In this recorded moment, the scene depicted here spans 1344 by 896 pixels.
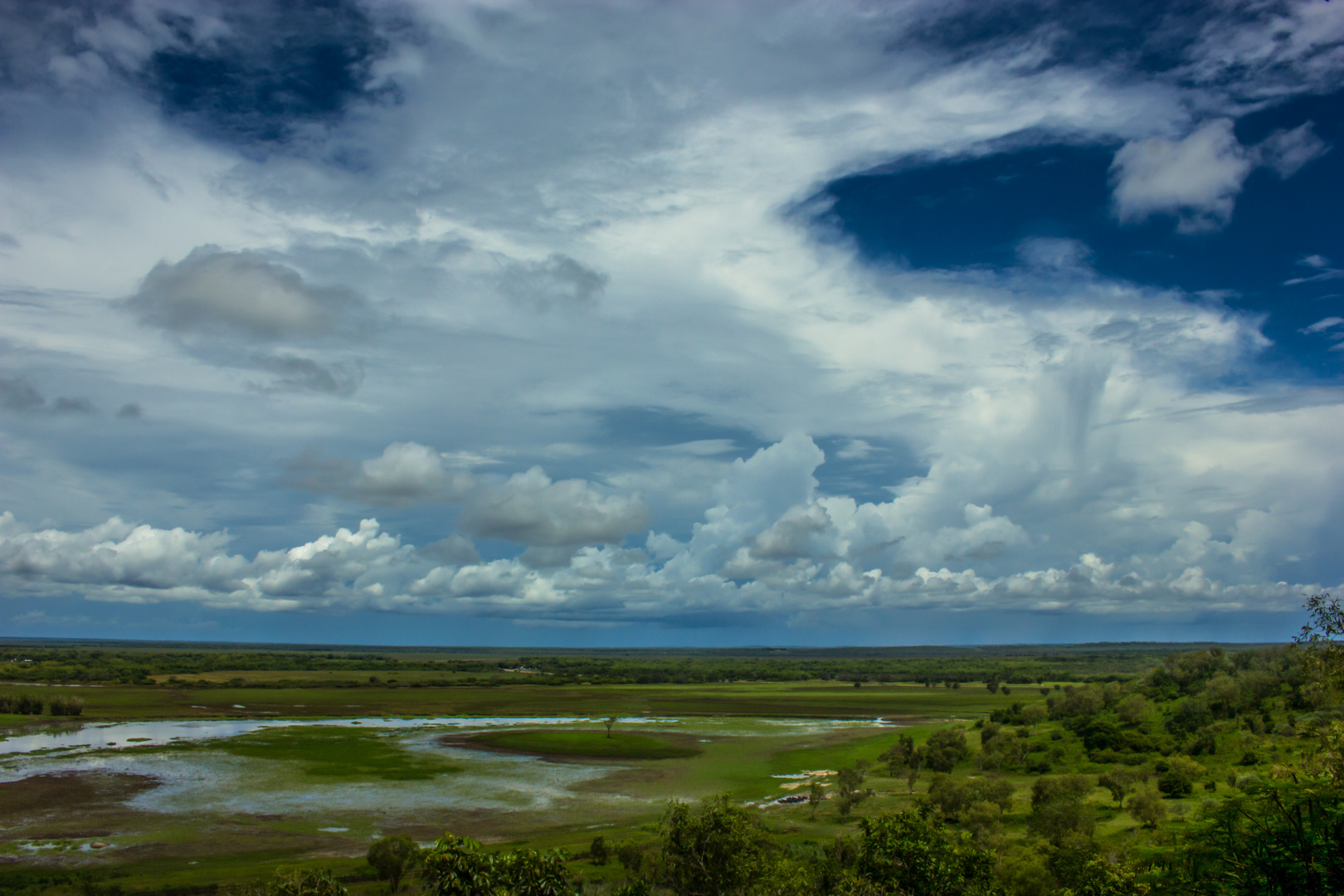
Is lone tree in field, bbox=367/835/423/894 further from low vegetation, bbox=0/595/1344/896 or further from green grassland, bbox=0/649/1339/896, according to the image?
green grassland, bbox=0/649/1339/896

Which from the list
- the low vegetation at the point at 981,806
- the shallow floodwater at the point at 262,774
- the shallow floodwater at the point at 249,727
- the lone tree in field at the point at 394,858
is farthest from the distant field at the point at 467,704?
the lone tree in field at the point at 394,858

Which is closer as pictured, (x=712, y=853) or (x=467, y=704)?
(x=712, y=853)

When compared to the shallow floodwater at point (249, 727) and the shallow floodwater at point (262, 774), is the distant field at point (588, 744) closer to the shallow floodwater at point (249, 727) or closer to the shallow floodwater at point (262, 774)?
the shallow floodwater at point (262, 774)

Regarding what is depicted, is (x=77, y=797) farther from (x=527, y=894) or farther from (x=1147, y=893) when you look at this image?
(x=1147, y=893)

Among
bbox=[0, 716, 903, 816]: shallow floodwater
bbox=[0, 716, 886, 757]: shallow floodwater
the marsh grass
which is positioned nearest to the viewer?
bbox=[0, 716, 903, 816]: shallow floodwater

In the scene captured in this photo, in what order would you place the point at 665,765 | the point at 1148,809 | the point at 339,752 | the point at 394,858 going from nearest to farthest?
the point at 394,858 < the point at 1148,809 < the point at 665,765 < the point at 339,752

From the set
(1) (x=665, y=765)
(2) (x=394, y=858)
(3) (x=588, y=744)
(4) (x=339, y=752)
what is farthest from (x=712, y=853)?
(3) (x=588, y=744)

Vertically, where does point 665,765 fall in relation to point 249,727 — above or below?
above

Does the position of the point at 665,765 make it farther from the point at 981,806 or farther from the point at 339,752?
the point at 981,806

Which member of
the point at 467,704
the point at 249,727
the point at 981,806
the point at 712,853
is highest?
the point at 712,853

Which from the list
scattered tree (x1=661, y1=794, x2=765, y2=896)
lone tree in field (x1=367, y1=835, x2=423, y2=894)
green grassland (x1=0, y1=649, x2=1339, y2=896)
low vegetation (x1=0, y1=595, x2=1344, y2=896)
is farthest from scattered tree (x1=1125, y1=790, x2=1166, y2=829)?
lone tree in field (x1=367, y1=835, x2=423, y2=894)

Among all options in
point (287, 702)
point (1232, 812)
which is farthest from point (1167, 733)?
point (287, 702)
